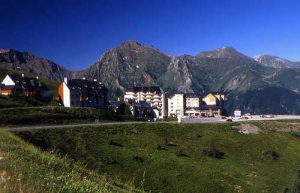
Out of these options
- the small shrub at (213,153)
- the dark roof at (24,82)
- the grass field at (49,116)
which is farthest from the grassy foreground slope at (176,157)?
Answer: the dark roof at (24,82)

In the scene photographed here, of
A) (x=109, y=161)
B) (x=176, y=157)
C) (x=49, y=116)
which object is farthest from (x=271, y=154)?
(x=49, y=116)

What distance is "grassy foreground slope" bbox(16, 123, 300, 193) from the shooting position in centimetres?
5078

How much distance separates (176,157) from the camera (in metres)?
61.2

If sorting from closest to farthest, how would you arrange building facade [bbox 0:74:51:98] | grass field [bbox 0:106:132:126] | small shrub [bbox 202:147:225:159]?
small shrub [bbox 202:147:225:159] < grass field [bbox 0:106:132:126] < building facade [bbox 0:74:51:98]

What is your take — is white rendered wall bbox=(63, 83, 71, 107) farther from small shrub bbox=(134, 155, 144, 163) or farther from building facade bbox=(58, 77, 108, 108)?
small shrub bbox=(134, 155, 144, 163)

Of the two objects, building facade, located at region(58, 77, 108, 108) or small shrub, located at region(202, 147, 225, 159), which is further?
building facade, located at region(58, 77, 108, 108)

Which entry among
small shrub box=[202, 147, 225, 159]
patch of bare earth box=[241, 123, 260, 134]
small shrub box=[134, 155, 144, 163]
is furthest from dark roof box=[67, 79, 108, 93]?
small shrub box=[134, 155, 144, 163]

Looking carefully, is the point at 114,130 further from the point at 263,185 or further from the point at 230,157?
the point at 263,185

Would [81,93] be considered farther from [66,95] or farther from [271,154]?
[271,154]

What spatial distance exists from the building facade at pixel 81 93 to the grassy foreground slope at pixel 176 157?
177ft

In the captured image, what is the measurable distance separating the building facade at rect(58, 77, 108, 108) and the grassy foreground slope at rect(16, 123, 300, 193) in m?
53.9

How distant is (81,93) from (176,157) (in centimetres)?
7536

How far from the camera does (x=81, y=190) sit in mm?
9688

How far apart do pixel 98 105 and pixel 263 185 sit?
9850 centimetres
